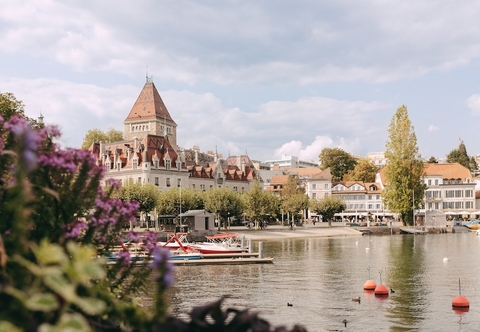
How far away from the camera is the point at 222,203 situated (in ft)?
275

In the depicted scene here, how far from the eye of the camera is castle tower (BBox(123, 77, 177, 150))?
118 meters

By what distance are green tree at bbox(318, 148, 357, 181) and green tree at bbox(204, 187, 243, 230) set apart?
7124cm

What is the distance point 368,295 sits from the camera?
85.7 feet

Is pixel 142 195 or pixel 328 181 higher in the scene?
pixel 328 181

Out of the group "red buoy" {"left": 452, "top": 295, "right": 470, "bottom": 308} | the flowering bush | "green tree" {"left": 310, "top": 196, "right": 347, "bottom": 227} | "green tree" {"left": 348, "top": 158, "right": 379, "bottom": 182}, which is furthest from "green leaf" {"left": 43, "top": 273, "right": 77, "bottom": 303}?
"green tree" {"left": 348, "top": 158, "right": 379, "bottom": 182}

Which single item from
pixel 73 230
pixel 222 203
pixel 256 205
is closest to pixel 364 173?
pixel 256 205

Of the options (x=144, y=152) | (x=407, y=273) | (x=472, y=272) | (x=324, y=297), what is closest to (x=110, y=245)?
(x=324, y=297)

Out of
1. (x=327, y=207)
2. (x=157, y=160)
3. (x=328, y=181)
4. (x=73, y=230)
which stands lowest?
(x=327, y=207)

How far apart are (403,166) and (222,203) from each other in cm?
3102

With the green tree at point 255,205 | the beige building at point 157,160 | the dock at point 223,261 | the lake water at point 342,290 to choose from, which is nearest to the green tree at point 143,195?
the beige building at point 157,160

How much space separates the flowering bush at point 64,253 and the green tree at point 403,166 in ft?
286

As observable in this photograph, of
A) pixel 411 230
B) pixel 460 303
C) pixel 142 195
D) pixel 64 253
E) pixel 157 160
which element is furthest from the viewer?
pixel 157 160

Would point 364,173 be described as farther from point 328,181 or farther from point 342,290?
point 342,290

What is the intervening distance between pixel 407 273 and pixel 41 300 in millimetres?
34818
